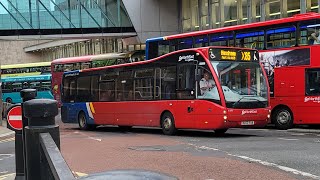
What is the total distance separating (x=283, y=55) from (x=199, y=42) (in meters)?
4.17

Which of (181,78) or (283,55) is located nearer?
(181,78)

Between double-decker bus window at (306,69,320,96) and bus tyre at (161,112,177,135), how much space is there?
5568 mm

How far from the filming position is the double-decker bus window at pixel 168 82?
1652 centimetres

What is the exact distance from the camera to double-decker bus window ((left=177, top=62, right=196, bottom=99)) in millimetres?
15594

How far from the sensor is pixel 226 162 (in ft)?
30.5

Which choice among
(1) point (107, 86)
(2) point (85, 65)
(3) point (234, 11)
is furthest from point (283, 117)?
(2) point (85, 65)

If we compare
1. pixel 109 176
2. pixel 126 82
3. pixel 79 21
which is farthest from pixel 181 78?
pixel 79 21

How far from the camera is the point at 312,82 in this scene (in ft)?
57.1

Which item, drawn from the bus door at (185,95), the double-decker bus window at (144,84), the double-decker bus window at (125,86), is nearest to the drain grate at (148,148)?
the bus door at (185,95)

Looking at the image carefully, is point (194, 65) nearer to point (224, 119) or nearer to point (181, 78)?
point (181, 78)

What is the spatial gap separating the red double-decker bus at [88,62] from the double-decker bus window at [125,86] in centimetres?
993

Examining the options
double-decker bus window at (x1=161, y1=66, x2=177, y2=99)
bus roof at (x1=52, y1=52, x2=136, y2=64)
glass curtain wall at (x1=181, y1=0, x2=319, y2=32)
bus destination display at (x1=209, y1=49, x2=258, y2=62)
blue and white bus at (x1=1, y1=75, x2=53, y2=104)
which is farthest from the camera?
blue and white bus at (x1=1, y1=75, x2=53, y2=104)

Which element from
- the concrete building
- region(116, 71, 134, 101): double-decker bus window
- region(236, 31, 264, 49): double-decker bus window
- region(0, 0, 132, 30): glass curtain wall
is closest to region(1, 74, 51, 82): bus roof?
the concrete building

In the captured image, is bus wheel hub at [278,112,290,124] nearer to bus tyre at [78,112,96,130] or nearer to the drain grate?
the drain grate
